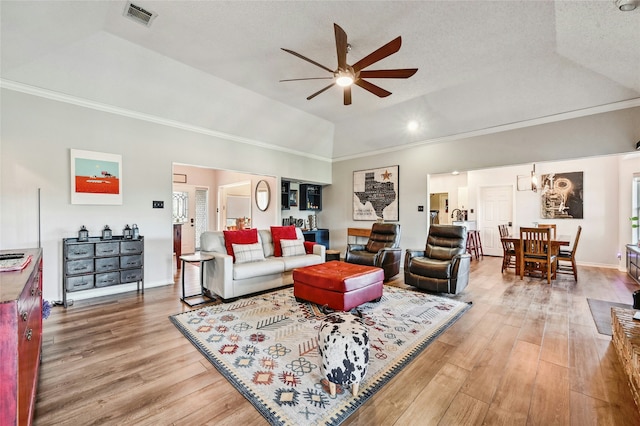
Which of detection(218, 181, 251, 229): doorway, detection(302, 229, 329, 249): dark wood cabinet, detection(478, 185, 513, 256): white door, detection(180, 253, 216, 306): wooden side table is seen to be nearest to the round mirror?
detection(218, 181, 251, 229): doorway

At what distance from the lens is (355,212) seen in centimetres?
710

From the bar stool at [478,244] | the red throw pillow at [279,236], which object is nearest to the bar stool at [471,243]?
the bar stool at [478,244]

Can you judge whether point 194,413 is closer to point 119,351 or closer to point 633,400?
point 119,351

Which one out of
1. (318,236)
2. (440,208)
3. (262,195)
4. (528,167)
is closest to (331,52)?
(262,195)

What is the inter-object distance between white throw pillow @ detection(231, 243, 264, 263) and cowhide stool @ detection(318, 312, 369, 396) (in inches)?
96.7

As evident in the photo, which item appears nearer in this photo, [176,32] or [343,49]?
[343,49]

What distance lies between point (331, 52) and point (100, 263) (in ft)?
13.7

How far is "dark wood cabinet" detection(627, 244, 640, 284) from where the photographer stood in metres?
4.65

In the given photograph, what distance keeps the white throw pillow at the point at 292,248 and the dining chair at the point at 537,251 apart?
410 cm

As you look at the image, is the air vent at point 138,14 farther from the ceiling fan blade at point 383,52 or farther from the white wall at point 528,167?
the white wall at point 528,167

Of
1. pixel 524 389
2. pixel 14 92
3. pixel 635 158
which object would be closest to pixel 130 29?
pixel 14 92

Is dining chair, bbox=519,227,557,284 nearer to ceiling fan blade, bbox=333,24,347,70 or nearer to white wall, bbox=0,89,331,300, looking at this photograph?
ceiling fan blade, bbox=333,24,347,70

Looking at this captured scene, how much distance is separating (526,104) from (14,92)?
7159 millimetres

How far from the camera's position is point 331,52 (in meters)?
3.48
